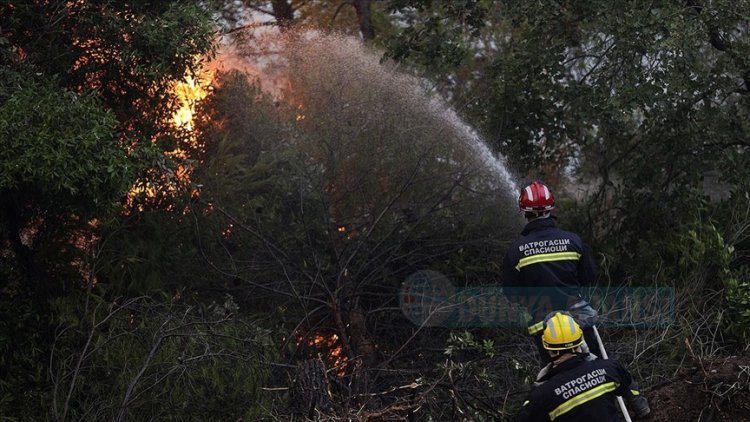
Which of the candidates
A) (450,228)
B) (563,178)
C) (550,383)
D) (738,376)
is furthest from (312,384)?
(563,178)

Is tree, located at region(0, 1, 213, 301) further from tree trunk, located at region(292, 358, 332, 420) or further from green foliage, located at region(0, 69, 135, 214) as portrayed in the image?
tree trunk, located at region(292, 358, 332, 420)

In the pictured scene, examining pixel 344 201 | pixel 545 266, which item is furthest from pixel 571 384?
pixel 344 201

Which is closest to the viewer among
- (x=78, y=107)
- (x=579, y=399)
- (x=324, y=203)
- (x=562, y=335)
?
(x=579, y=399)

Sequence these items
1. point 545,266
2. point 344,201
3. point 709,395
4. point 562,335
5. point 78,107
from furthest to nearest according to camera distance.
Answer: point 344,201 → point 78,107 → point 709,395 → point 545,266 → point 562,335

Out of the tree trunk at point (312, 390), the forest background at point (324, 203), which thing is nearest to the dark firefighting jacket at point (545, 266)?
the forest background at point (324, 203)

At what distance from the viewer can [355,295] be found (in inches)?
370

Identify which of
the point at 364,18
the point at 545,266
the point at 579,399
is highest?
the point at 364,18

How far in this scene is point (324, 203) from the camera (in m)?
9.81

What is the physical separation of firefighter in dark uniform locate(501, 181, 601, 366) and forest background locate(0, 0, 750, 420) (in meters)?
0.86

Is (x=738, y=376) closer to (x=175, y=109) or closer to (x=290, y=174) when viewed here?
(x=290, y=174)

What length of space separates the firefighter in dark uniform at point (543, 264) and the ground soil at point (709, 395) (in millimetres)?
1440

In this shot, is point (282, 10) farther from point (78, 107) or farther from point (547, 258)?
point (547, 258)

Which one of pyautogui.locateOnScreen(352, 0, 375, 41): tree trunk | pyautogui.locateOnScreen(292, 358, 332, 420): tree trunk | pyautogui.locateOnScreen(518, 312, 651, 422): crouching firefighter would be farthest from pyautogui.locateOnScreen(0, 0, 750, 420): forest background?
pyautogui.locateOnScreen(352, 0, 375, 41): tree trunk

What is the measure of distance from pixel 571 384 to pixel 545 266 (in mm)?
1402
